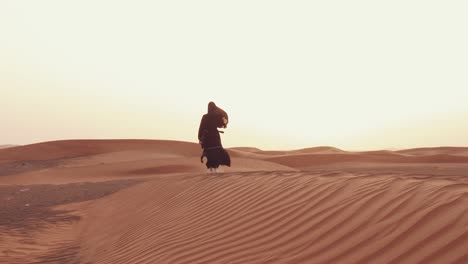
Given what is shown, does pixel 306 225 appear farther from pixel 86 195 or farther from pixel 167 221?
pixel 86 195

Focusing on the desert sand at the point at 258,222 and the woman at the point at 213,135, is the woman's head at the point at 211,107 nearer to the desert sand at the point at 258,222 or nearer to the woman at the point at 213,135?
the woman at the point at 213,135

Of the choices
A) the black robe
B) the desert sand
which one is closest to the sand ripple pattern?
the desert sand

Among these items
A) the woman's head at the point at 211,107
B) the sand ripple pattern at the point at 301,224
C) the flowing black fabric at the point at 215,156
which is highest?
the woman's head at the point at 211,107

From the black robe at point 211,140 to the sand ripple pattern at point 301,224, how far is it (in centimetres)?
292

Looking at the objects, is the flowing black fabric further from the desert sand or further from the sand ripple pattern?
the sand ripple pattern

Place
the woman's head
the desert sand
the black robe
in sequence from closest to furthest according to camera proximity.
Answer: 1. the desert sand
2. the woman's head
3. the black robe

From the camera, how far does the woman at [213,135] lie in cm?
1014

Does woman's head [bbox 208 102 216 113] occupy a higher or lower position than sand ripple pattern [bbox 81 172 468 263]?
higher

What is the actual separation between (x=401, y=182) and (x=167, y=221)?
10.2ft

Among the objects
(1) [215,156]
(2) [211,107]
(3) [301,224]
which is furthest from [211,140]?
(3) [301,224]

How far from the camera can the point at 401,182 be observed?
14.6 ft

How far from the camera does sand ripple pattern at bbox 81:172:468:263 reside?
10.2 feet

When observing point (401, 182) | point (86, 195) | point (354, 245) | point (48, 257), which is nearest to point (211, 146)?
point (86, 195)

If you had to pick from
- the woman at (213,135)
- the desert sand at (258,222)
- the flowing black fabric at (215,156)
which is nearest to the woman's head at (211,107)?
the woman at (213,135)
